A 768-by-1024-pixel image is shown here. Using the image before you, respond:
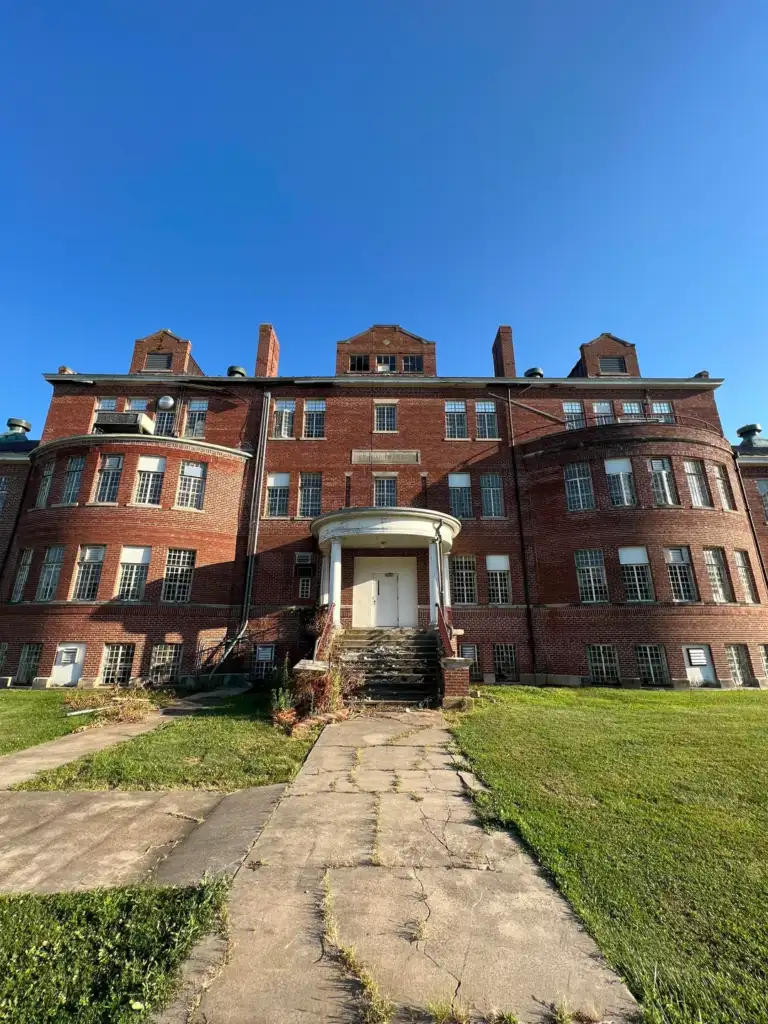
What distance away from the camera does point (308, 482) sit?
834 inches

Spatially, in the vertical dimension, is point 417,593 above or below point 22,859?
above

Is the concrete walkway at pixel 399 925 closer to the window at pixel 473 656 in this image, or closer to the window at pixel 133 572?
the window at pixel 473 656

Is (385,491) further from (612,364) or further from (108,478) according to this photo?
(612,364)

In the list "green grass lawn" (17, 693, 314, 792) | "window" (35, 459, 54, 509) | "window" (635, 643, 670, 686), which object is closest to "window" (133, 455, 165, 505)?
"window" (35, 459, 54, 509)

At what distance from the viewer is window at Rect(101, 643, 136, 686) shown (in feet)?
54.0

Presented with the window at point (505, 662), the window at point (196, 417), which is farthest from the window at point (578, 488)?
the window at point (196, 417)

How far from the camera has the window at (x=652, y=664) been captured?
16359mm

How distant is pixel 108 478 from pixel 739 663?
25831 millimetres

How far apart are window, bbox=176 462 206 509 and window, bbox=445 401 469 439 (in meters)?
11.5

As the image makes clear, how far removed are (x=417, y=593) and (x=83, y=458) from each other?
15.2m

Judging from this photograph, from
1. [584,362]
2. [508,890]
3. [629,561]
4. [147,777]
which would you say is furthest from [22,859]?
[584,362]

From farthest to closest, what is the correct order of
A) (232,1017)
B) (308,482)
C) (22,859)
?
1. (308,482)
2. (22,859)
3. (232,1017)

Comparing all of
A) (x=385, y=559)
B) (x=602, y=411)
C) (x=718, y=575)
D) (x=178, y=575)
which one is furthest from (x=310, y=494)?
(x=718, y=575)

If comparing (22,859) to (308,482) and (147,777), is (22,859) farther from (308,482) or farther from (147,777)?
(308,482)
